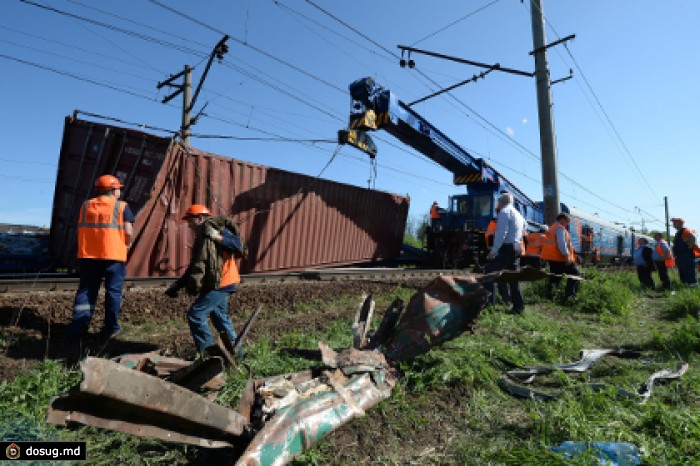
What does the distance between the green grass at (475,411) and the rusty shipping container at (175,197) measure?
3.88 metres

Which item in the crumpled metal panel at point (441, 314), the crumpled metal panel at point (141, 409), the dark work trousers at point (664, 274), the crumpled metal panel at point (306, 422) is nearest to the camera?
the crumpled metal panel at point (141, 409)

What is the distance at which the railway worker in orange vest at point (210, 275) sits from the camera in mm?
3254

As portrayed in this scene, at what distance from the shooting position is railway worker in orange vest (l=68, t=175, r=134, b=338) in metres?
3.88

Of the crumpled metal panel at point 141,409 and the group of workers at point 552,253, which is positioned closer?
the crumpled metal panel at point 141,409

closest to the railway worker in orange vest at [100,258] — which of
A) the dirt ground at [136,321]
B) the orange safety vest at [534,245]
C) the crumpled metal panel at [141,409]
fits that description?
the dirt ground at [136,321]

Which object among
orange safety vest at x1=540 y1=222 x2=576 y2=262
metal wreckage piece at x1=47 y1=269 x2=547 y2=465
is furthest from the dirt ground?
orange safety vest at x1=540 y1=222 x2=576 y2=262

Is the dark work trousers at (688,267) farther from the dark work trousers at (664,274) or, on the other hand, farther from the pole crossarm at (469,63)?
the pole crossarm at (469,63)

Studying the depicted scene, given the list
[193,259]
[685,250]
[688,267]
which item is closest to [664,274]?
[688,267]

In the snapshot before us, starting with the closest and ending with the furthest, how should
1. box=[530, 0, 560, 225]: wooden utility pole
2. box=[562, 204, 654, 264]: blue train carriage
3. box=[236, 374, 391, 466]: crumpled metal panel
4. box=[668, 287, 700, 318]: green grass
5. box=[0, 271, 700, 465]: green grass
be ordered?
box=[236, 374, 391, 466]: crumpled metal panel, box=[0, 271, 700, 465]: green grass, box=[668, 287, 700, 318]: green grass, box=[530, 0, 560, 225]: wooden utility pole, box=[562, 204, 654, 264]: blue train carriage

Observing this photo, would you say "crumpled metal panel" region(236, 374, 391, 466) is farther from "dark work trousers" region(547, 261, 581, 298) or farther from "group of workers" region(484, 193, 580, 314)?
"dark work trousers" region(547, 261, 581, 298)

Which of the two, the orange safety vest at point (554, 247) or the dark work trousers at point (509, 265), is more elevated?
the orange safety vest at point (554, 247)

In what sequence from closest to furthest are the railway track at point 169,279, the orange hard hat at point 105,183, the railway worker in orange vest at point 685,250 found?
the orange hard hat at point 105,183 → the railway track at point 169,279 → the railway worker in orange vest at point 685,250

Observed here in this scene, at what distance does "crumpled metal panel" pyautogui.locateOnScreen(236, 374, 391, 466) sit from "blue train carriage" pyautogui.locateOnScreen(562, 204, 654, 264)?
15729 mm

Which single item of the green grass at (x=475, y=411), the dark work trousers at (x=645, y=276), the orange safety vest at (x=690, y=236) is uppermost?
the orange safety vest at (x=690, y=236)
